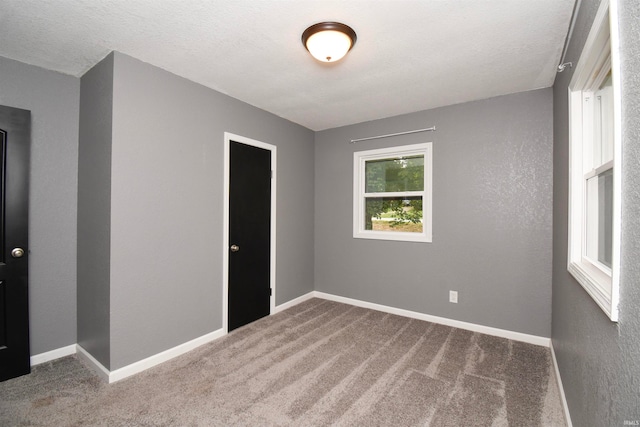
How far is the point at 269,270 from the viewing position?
11.8 feet

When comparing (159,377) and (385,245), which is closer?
(159,377)

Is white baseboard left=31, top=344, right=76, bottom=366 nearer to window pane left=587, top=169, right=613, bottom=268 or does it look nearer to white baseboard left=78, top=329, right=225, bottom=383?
white baseboard left=78, top=329, right=225, bottom=383

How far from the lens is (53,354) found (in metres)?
2.47

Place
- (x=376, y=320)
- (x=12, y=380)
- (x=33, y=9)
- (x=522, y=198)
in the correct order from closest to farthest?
(x=33, y=9), (x=12, y=380), (x=522, y=198), (x=376, y=320)

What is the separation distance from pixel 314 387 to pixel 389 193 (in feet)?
8.23

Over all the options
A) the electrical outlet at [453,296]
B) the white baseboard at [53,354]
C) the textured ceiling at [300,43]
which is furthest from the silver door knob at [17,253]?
the electrical outlet at [453,296]

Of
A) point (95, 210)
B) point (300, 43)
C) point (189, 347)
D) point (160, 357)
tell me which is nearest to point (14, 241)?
point (95, 210)

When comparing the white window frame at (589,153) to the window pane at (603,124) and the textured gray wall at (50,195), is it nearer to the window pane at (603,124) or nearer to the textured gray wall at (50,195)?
the window pane at (603,124)

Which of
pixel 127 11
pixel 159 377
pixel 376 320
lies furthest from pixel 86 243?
pixel 376 320

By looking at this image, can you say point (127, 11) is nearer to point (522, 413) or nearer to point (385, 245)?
point (385, 245)

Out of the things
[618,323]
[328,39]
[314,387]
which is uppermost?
[328,39]

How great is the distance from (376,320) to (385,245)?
950mm

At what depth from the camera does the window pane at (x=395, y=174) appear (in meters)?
3.57

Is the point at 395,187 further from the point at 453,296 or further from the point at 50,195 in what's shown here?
the point at 50,195
